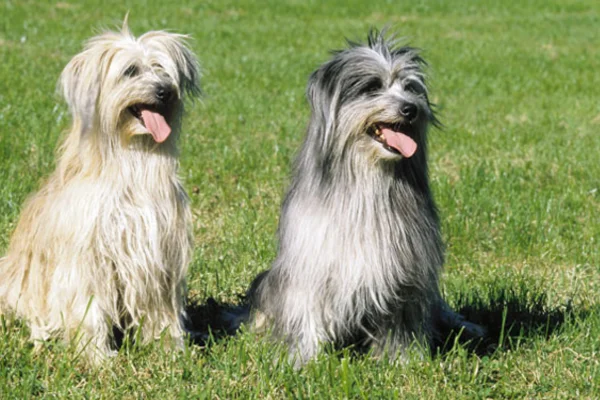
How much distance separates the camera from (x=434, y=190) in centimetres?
736

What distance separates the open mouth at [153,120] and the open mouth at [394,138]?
38.5 inches

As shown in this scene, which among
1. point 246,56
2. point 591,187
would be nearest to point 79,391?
point 591,187

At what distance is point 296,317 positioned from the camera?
441 centimetres

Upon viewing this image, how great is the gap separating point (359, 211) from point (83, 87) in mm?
1443

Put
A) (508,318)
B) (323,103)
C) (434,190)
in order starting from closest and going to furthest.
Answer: (323,103) < (508,318) < (434,190)

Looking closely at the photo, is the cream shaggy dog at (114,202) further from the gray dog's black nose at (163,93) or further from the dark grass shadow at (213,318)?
the dark grass shadow at (213,318)

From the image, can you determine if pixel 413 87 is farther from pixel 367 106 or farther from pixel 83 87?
pixel 83 87

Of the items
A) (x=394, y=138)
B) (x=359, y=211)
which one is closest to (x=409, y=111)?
(x=394, y=138)

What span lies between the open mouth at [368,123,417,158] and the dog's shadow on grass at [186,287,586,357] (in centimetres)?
117

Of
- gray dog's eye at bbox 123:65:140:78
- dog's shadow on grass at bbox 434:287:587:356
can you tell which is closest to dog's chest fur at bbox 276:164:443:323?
dog's shadow on grass at bbox 434:287:587:356

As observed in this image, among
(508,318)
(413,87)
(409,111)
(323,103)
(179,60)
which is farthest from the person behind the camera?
(508,318)

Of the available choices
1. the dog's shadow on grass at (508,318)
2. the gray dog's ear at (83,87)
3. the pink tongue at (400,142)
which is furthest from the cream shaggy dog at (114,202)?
the dog's shadow on grass at (508,318)

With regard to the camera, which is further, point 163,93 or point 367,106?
point 163,93

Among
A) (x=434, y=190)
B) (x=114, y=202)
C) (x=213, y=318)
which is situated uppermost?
(x=114, y=202)
